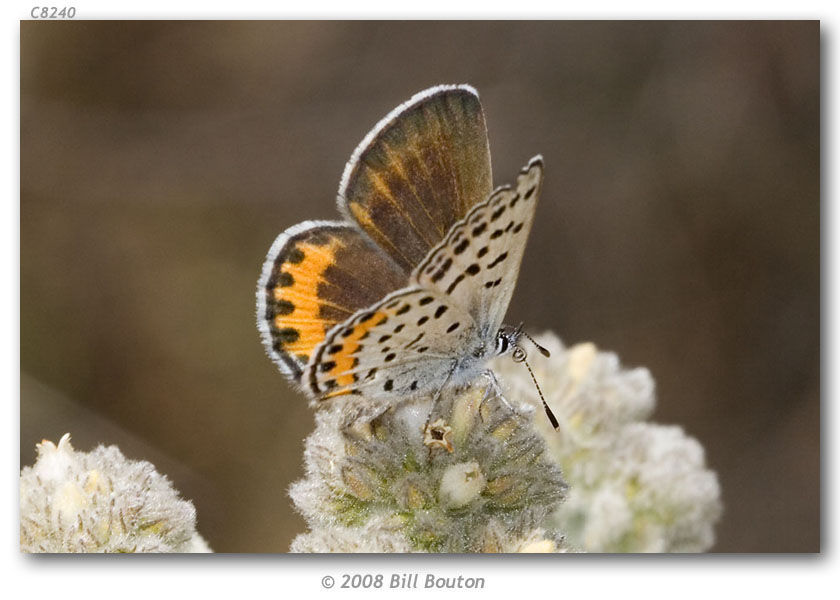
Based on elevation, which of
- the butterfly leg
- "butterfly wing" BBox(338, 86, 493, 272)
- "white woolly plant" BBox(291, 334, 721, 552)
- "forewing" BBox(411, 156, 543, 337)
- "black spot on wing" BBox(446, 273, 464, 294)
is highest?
"butterfly wing" BBox(338, 86, 493, 272)

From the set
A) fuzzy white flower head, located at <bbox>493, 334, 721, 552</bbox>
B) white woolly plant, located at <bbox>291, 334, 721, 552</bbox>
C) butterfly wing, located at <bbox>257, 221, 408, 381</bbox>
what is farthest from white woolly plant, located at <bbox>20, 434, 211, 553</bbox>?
fuzzy white flower head, located at <bbox>493, 334, 721, 552</bbox>

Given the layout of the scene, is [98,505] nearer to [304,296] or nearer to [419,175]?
[304,296]

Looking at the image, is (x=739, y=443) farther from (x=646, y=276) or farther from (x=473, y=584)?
(x=473, y=584)

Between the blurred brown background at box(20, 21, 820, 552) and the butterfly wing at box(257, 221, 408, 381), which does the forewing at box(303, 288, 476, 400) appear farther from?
the blurred brown background at box(20, 21, 820, 552)

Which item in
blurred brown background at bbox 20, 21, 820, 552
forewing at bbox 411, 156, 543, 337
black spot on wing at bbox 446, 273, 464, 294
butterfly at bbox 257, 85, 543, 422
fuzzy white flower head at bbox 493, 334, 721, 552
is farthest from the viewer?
blurred brown background at bbox 20, 21, 820, 552

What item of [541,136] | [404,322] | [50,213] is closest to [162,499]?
[404,322]
